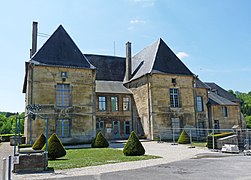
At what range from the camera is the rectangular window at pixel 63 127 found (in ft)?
62.3

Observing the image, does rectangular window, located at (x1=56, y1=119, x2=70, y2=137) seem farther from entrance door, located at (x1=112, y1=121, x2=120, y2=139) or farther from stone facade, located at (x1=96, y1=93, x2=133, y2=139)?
entrance door, located at (x1=112, y1=121, x2=120, y2=139)

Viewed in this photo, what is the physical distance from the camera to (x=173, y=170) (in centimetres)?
790

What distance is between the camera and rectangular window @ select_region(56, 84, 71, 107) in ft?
63.9

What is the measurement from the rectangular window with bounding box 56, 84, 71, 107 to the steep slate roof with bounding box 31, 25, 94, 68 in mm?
1909

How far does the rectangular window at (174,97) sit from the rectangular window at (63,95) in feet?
33.3

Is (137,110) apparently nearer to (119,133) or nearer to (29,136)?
(119,133)

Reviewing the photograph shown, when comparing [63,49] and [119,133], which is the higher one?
[63,49]

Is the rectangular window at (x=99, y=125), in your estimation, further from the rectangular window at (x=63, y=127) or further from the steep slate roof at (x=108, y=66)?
the steep slate roof at (x=108, y=66)

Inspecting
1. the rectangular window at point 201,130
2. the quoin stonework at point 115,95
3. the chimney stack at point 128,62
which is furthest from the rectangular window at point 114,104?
the rectangular window at point 201,130

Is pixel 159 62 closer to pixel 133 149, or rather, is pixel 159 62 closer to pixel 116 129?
pixel 116 129

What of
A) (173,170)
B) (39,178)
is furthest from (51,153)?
(173,170)

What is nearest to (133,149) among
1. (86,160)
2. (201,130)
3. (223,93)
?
(86,160)

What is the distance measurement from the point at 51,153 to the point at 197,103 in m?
19.1

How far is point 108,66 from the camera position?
28047mm
